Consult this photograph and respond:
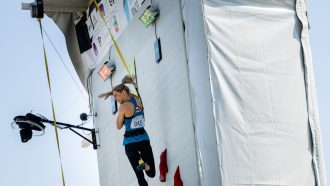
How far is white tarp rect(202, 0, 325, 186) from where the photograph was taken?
8.41 metres

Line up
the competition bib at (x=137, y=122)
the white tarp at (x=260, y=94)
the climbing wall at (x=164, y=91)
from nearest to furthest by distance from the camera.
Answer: the white tarp at (x=260, y=94) < the climbing wall at (x=164, y=91) < the competition bib at (x=137, y=122)

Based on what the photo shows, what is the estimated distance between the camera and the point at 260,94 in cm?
875

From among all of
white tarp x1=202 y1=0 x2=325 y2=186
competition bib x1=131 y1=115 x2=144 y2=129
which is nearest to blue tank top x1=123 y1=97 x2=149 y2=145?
competition bib x1=131 y1=115 x2=144 y2=129

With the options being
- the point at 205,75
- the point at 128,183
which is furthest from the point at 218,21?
the point at 128,183

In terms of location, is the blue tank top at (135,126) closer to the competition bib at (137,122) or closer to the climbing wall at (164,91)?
the competition bib at (137,122)

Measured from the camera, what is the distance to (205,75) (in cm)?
848

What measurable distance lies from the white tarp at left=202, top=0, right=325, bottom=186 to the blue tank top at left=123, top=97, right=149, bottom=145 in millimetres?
1453

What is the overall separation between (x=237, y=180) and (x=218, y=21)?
2.14 m

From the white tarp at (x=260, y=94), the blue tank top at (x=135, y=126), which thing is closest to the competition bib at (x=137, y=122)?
the blue tank top at (x=135, y=126)

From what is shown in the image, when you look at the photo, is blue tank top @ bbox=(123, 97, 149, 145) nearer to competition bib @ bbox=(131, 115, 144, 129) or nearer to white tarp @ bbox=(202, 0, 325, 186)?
competition bib @ bbox=(131, 115, 144, 129)

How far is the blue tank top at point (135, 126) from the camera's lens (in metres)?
9.38

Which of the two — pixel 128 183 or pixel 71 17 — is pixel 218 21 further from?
pixel 71 17

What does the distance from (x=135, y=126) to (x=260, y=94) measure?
1905 millimetres

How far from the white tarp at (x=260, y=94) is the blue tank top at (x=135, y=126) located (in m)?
1.45
